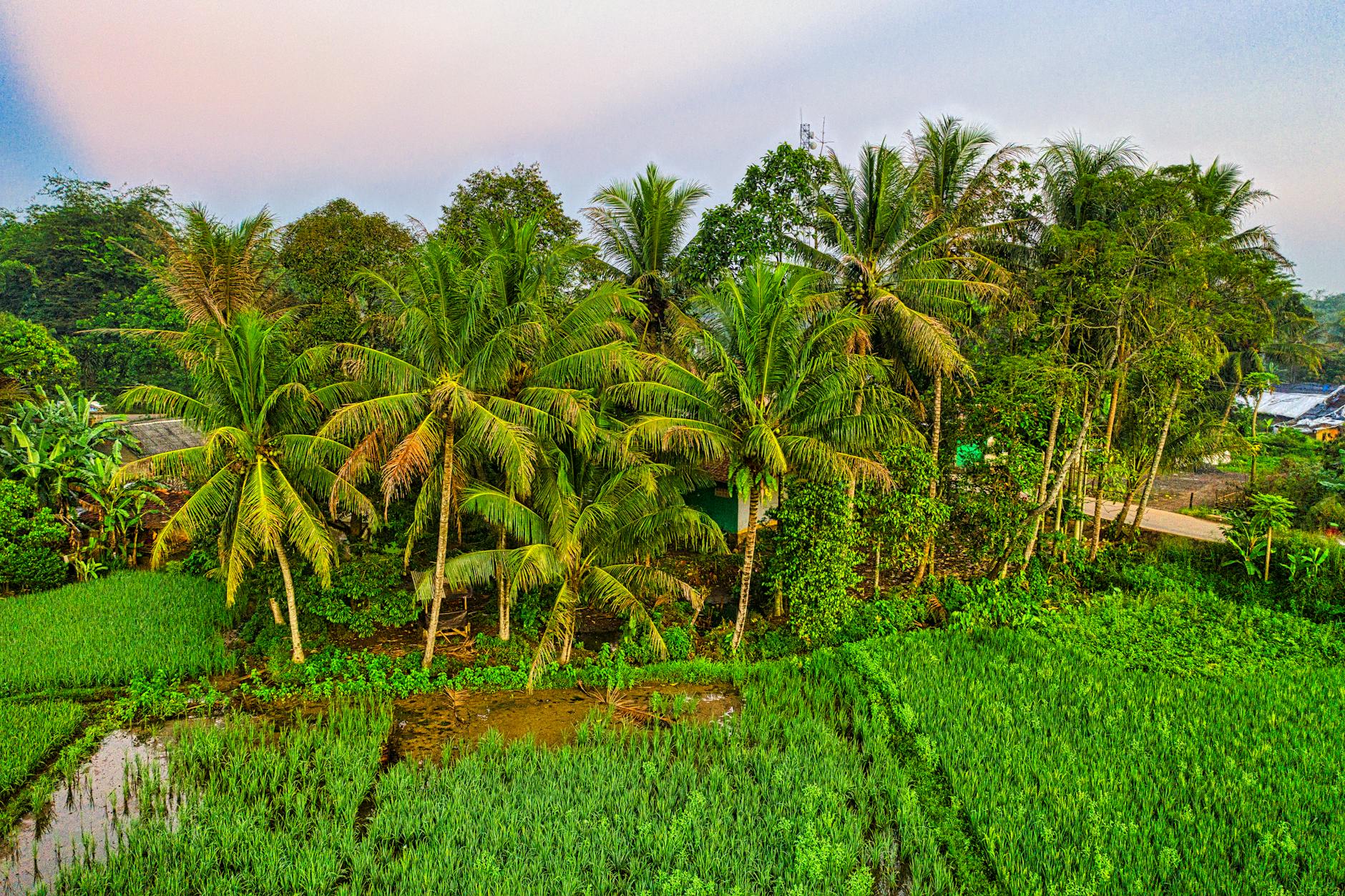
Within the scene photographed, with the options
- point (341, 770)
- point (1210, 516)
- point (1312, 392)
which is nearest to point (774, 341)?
point (341, 770)

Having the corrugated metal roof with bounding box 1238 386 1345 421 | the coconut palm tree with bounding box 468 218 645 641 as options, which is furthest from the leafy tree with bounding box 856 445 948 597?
the corrugated metal roof with bounding box 1238 386 1345 421

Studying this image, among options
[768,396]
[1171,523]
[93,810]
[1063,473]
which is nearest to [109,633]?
[93,810]

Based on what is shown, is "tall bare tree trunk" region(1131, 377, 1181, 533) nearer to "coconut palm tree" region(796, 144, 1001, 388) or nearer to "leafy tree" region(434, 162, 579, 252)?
"coconut palm tree" region(796, 144, 1001, 388)

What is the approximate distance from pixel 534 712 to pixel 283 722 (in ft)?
10.7

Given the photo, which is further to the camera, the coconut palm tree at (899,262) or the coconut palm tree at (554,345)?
the coconut palm tree at (899,262)

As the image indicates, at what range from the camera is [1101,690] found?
950cm

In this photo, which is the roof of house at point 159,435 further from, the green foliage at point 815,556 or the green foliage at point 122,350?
the green foliage at point 815,556

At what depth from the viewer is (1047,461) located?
13039 mm

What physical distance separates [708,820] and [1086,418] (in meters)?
10.2

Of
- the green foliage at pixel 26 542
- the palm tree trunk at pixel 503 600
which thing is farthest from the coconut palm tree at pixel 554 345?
the green foliage at pixel 26 542

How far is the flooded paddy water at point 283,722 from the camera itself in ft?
21.8

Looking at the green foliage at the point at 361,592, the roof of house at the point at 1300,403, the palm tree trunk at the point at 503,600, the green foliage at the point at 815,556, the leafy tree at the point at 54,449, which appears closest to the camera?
the green foliage at the point at 361,592

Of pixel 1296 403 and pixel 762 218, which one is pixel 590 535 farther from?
pixel 1296 403

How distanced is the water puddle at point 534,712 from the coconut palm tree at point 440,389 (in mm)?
1906
